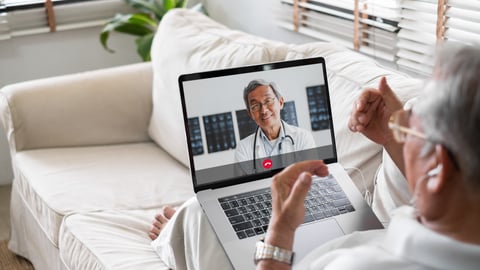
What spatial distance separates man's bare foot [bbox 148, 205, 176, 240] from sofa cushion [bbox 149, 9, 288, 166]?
0.46 m

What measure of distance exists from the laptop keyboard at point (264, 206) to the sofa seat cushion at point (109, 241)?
34cm

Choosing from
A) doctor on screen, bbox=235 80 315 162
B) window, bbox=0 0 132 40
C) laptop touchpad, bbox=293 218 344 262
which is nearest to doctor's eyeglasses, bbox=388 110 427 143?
laptop touchpad, bbox=293 218 344 262

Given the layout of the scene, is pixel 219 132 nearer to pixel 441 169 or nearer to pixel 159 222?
pixel 159 222

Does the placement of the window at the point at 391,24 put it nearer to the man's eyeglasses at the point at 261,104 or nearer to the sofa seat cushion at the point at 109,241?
the man's eyeglasses at the point at 261,104

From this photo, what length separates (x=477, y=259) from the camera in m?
0.91

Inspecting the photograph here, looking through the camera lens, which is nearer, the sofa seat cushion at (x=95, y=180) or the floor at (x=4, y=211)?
the sofa seat cushion at (x=95, y=180)

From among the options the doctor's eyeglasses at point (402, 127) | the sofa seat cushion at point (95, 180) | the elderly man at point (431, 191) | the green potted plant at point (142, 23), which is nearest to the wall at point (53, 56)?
the green potted plant at point (142, 23)

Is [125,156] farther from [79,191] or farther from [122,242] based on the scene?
[122,242]

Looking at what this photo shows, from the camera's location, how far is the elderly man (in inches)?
34.3

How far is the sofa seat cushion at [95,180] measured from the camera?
2.12 metres

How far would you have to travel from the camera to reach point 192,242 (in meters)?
1.45

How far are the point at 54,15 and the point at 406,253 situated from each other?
269 cm

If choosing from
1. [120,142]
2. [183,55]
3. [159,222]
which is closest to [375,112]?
[159,222]

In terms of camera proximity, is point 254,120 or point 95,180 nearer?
point 254,120
